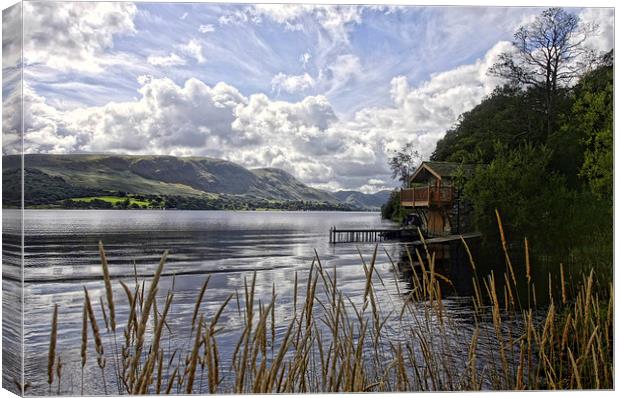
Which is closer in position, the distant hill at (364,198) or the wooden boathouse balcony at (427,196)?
the distant hill at (364,198)

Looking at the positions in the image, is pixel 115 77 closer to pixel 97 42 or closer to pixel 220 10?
pixel 97 42

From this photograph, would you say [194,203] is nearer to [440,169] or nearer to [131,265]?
[131,265]

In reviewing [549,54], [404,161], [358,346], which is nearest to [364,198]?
[404,161]

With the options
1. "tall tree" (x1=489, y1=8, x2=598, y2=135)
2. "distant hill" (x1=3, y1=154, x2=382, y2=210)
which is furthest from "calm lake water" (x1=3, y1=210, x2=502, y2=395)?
"tall tree" (x1=489, y1=8, x2=598, y2=135)

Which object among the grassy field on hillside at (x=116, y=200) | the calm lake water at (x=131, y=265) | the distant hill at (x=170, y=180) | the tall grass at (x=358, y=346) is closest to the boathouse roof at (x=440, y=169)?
the distant hill at (x=170, y=180)

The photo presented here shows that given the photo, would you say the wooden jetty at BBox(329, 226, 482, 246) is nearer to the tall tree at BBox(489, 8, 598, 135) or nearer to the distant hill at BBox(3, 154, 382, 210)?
the distant hill at BBox(3, 154, 382, 210)

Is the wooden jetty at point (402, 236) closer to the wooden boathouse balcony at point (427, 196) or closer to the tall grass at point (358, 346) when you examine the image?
the wooden boathouse balcony at point (427, 196)

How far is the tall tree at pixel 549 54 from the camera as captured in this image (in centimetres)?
573

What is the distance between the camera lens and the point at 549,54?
6.09m

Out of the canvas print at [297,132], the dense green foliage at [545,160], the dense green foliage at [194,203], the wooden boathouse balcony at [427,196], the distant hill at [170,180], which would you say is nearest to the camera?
the canvas print at [297,132]

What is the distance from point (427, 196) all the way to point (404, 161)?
1346 mm

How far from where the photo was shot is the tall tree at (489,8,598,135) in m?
5.73

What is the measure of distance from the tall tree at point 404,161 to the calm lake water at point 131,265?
655mm

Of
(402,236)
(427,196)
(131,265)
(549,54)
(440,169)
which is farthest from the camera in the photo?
(402,236)
